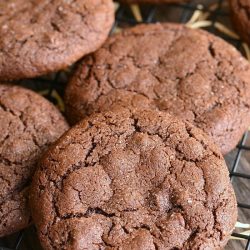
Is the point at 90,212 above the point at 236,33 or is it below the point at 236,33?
below

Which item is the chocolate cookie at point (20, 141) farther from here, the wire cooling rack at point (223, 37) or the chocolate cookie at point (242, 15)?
the chocolate cookie at point (242, 15)

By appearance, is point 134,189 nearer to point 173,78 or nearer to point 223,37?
point 173,78

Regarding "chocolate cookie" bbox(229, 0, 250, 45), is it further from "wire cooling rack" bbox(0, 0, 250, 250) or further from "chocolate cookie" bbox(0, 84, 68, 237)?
"chocolate cookie" bbox(0, 84, 68, 237)

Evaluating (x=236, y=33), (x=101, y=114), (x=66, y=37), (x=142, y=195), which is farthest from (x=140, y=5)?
(x=142, y=195)

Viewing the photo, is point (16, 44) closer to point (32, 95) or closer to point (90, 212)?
point (32, 95)

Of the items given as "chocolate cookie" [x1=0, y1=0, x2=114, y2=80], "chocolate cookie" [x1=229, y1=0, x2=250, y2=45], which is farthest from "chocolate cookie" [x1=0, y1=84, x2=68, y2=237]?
"chocolate cookie" [x1=229, y1=0, x2=250, y2=45]

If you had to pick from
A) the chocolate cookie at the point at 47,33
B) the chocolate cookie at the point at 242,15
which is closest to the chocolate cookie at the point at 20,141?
the chocolate cookie at the point at 47,33
